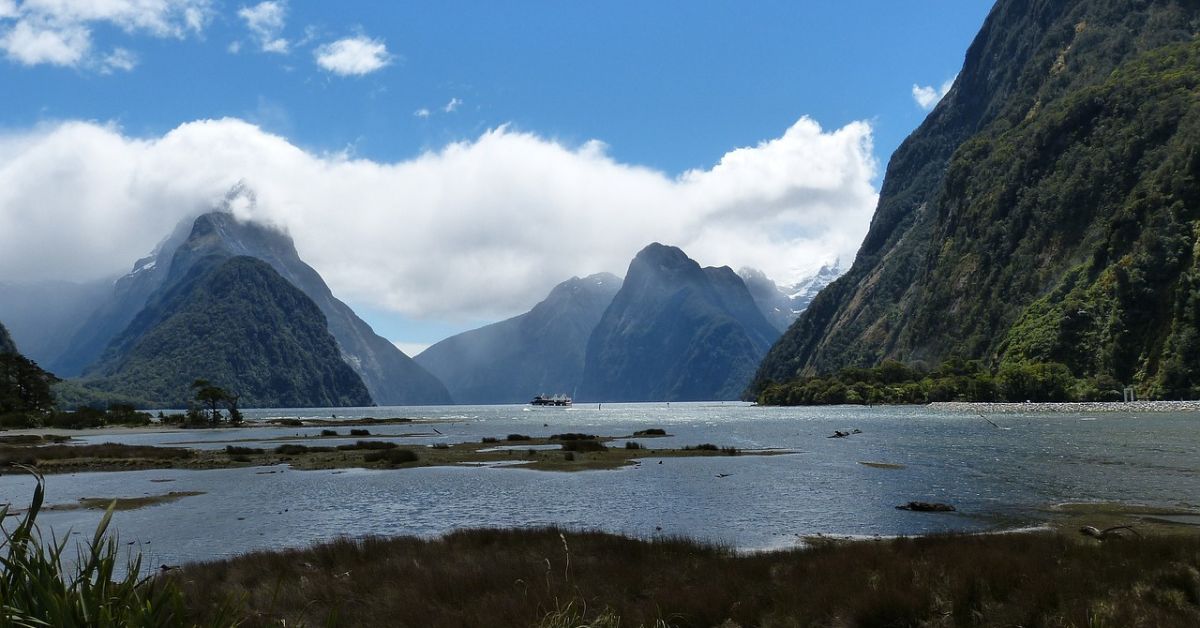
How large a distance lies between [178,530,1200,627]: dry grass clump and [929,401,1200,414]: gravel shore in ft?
423

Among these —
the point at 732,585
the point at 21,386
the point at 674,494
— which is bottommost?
the point at 674,494

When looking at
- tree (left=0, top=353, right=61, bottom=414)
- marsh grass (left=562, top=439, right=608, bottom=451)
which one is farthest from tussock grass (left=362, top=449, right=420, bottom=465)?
tree (left=0, top=353, right=61, bottom=414)

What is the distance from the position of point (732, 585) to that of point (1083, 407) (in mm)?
151168

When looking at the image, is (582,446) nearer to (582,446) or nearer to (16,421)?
(582,446)

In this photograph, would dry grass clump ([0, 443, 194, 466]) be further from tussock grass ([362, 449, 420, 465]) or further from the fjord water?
tussock grass ([362, 449, 420, 465])

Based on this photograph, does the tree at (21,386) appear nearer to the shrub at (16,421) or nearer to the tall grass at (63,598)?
the shrub at (16,421)

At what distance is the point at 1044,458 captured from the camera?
190 ft

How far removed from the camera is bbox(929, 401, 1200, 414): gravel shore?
126 meters

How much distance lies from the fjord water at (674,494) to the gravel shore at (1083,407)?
6732cm

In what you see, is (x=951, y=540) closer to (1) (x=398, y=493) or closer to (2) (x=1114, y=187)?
(1) (x=398, y=493)

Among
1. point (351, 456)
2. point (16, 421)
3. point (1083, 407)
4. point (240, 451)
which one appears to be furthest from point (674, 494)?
point (16, 421)

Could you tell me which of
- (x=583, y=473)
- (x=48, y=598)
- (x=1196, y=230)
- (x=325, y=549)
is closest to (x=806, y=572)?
(x=325, y=549)

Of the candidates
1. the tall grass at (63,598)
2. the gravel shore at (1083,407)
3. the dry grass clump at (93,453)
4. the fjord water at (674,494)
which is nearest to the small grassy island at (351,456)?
the dry grass clump at (93,453)

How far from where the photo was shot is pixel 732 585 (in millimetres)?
17453
